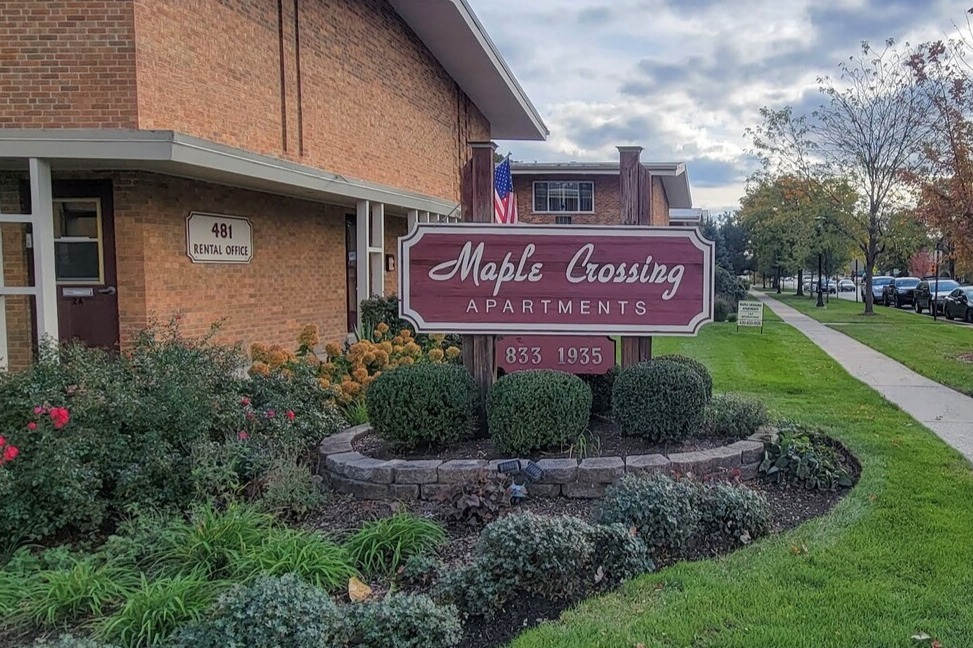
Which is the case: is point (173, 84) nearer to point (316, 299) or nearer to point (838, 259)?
point (316, 299)

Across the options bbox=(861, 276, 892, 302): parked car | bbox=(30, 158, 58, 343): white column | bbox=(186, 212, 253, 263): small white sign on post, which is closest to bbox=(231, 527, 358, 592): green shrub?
bbox=(30, 158, 58, 343): white column

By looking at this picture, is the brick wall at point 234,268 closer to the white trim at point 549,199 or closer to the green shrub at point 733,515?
the green shrub at point 733,515

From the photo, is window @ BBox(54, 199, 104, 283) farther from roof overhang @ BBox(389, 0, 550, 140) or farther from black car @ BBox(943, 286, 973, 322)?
black car @ BBox(943, 286, 973, 322)

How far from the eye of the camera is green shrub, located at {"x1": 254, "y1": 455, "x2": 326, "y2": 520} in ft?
13.6

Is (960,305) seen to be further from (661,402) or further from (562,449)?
(562,449)

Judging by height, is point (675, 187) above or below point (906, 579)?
above

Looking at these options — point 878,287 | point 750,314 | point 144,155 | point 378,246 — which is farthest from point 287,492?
point 878,287

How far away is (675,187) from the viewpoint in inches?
1342

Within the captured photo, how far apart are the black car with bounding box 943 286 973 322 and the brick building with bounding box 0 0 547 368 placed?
1838 cm

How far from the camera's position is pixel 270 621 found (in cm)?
261

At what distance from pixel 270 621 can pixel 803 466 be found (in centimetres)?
374

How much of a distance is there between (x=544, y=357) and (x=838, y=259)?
39590 millimetres

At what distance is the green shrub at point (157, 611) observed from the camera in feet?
9.15

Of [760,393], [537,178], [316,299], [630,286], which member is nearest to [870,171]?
[537,178]
